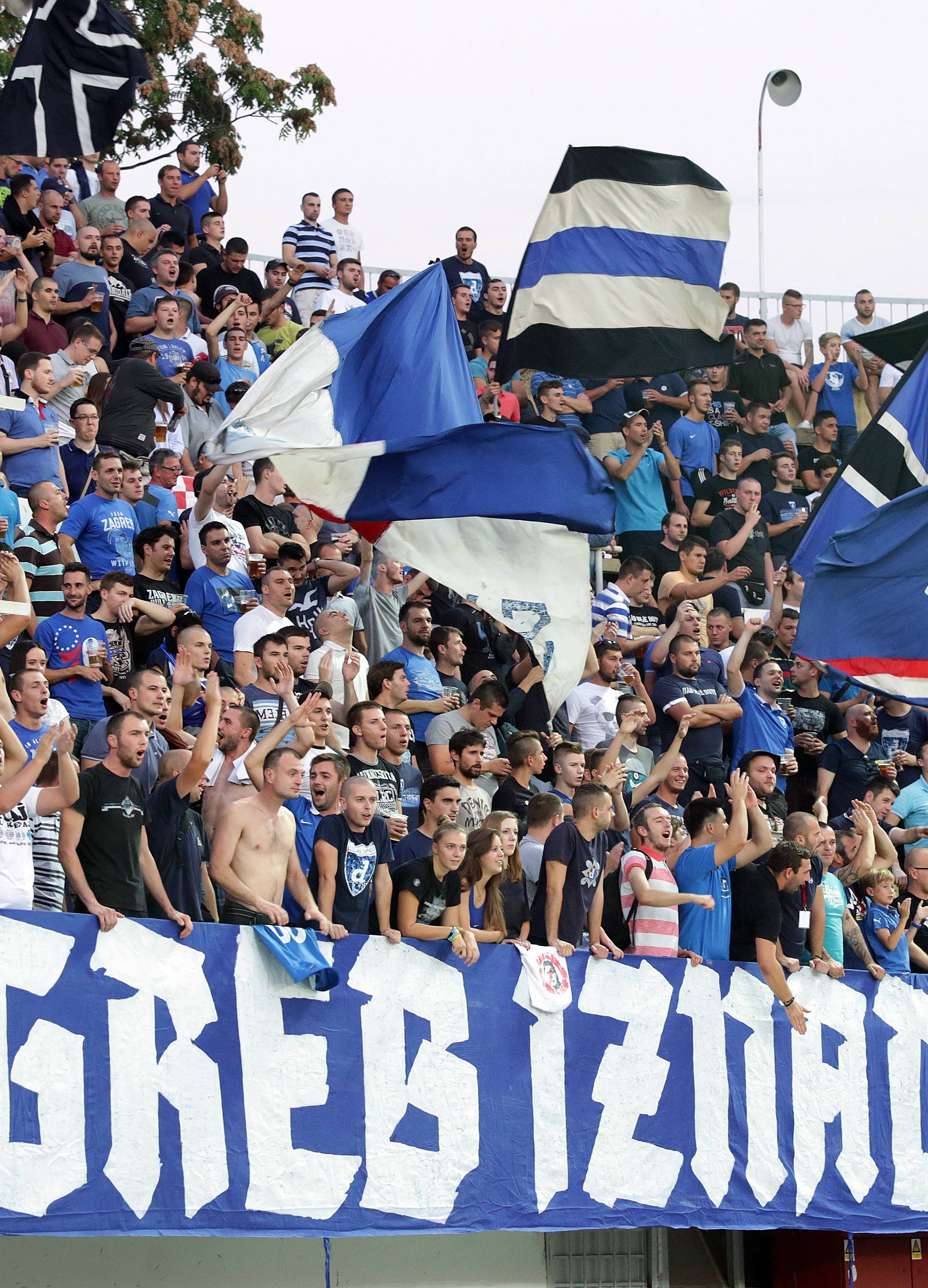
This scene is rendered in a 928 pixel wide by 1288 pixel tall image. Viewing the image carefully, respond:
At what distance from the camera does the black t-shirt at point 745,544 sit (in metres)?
16.8

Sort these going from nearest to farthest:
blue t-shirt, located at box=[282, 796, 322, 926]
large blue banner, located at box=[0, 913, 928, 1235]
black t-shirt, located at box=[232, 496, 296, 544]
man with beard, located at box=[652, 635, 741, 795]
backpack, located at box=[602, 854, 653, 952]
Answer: large blue banner, located at box=[0, 913, 928, 1235] < blue t-shirt, located at box=[282, 796, 322, 926] < backpack, located at box=[602, 854, 653, 952] < black t-shirt, located at box=[232, 496, 296, 544] < man with beard, located at box=[652, 635, 741, 795]

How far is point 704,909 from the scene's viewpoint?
10.9 meters

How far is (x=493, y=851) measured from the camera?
983cm

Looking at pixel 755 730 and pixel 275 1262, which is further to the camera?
pixel 755 730

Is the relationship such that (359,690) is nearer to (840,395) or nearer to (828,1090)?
(828,1090)

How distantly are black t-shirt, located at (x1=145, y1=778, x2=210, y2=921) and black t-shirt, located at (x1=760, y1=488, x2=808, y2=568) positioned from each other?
32.1ft

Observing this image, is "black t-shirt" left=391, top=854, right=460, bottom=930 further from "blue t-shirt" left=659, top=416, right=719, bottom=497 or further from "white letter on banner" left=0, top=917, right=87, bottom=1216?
"blue t-shirt" left=659, top=416, right=719, bottom=497

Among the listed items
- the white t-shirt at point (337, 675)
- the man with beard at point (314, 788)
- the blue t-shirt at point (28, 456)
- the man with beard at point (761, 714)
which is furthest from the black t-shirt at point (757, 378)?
the man with beard at point (314, 788)

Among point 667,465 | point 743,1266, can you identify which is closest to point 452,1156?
point 743,1266

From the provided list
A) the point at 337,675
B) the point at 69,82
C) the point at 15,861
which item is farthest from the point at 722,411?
the point at 15,861

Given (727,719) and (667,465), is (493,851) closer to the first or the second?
(727,719)

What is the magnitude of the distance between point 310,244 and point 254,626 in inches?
337

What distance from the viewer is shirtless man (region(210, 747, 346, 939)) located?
9133mm

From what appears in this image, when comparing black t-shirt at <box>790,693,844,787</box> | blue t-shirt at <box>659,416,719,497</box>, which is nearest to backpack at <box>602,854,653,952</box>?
black t-shirt at <box>790,693,844,787</box>
